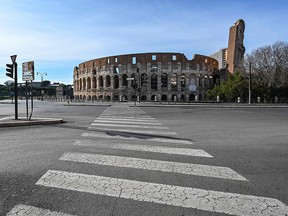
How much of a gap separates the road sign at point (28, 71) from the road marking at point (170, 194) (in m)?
9.46

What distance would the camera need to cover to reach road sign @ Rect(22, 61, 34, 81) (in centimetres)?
1175

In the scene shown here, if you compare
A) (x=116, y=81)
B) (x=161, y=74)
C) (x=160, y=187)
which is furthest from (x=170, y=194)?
(x=116, y=81)

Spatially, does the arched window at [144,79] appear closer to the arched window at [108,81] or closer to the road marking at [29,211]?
Result: the arched window at [108,81]

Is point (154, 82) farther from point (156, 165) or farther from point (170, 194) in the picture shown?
point (170, 194)

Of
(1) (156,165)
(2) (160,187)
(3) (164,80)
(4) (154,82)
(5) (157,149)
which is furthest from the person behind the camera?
(4) (154,82)

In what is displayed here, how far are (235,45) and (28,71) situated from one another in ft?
214

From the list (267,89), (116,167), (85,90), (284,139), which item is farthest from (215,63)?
(116,167)

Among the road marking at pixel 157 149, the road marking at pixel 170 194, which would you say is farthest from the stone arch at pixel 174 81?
the road marking at pixel 170 194

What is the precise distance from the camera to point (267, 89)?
46.8 meters

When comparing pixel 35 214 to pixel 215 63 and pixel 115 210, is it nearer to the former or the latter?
pixel 115 210

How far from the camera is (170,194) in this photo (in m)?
3.20

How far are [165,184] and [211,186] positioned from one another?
0.73 metres

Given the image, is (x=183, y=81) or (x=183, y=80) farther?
(x=183, y=81)

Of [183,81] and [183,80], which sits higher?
[183,80]
